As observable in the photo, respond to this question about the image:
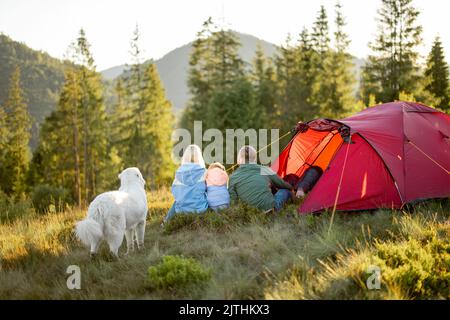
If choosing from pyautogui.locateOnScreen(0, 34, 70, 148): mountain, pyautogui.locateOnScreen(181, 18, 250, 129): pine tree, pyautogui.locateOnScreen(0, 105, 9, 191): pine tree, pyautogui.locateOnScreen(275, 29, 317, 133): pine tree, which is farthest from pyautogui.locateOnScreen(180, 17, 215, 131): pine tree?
pyautogui.locateOnScreen(0, 34, 70, 148): mountain

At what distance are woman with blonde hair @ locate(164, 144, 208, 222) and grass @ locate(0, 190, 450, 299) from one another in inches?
16.1

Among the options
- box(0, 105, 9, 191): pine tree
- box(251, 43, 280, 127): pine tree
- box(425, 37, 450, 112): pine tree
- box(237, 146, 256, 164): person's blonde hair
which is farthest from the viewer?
box(0, 105, 9, 191): pine tree

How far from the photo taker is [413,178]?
689cm

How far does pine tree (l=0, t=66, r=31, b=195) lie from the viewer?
34000 millimetres

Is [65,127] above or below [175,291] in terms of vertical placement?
above

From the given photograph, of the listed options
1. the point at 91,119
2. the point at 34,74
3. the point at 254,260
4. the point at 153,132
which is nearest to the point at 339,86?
the point at 153,132

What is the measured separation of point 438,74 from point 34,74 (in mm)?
118623

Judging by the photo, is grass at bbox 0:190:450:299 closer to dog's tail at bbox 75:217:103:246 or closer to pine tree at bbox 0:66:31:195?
dog's tail at bbox 75:217:103:246

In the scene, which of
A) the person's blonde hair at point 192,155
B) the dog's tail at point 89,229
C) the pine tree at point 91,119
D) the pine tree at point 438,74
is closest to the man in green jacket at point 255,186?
the person's blonde hair at point 192,155

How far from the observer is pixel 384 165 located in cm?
680

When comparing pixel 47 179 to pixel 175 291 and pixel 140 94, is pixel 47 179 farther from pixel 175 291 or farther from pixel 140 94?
pixel 175 291

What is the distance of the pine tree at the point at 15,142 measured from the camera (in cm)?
3400
